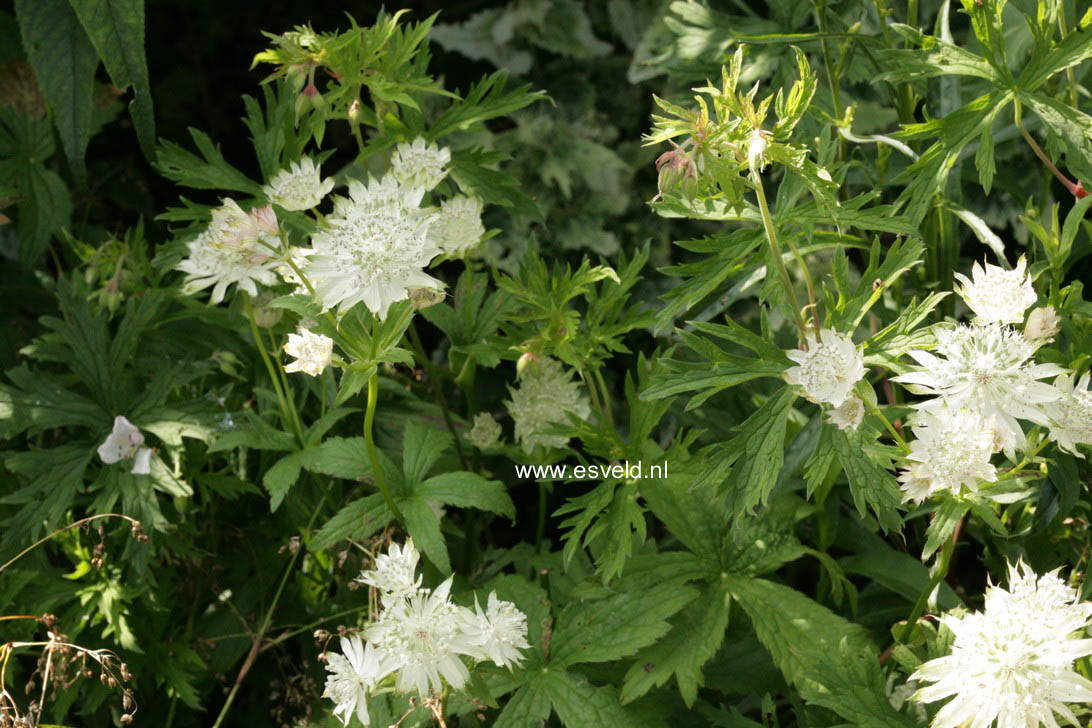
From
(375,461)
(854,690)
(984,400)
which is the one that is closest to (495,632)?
(375,461)

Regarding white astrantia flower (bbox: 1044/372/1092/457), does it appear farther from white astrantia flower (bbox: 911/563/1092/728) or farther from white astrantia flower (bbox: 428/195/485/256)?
white astrantia flower (bbox: 428/195/485/256)

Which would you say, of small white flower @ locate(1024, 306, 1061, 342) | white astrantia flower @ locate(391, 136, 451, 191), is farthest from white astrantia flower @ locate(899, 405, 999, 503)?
white astrantia flower @ locate(391, 136, 451, 191)

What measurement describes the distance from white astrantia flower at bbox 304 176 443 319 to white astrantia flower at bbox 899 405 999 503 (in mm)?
436

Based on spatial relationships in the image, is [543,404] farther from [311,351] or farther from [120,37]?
[120,37]

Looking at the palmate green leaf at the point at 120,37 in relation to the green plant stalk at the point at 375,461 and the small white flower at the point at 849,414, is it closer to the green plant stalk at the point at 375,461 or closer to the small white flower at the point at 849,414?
the green plant stalk at the point at 375,461

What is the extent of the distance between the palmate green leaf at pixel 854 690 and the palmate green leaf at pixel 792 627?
4cm

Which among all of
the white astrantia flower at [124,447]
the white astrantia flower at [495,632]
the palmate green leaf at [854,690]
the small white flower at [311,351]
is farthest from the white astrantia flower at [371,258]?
the palmate green leaf at [854,690]

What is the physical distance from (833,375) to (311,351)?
0.48 m

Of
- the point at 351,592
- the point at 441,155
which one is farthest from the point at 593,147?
the point at 351,592

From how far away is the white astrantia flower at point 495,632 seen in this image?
906 millimetres

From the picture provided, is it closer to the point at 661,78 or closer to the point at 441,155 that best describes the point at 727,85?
the point at 441,155

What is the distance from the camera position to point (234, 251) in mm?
1083

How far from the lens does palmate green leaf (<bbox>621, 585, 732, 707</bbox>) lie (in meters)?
Answer: 1.02

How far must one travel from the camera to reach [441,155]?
3.85 ft
